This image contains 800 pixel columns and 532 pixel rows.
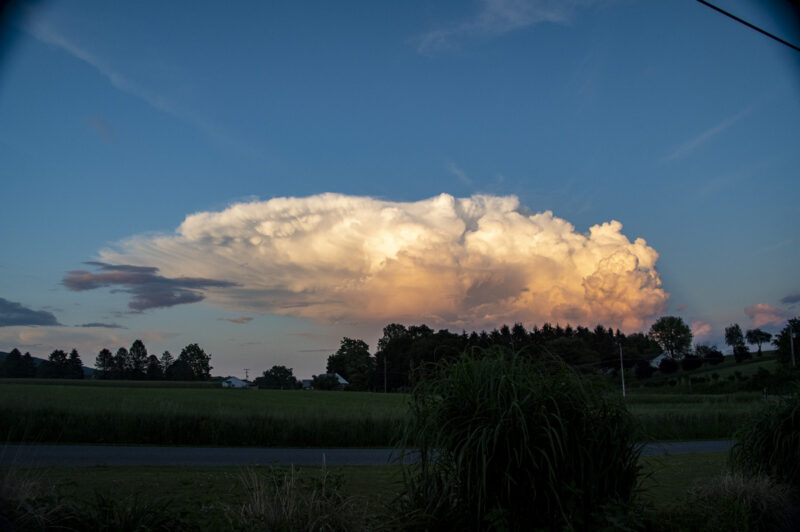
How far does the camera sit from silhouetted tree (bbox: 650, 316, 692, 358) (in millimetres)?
134450

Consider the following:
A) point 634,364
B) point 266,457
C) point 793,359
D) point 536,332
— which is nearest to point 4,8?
point 266,457

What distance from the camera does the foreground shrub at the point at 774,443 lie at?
8.16 metres

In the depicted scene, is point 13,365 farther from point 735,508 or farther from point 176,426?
point 735,508

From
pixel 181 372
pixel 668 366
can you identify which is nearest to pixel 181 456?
pixel 668 366

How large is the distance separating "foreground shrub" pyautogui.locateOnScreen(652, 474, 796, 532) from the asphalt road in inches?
214

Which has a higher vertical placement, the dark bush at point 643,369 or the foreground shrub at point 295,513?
the foreground shrub at point 295,513

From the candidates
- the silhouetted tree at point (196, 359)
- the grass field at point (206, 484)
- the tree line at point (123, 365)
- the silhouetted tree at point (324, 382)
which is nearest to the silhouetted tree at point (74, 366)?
the tree line at point (123, 365)

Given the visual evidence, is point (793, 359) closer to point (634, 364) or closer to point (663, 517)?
point (634, 364)

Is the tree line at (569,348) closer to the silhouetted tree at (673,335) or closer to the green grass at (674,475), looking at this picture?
the silhouetted tree at (673,335)

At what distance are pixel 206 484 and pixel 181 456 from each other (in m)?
7.71

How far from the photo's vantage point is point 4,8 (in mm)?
6457

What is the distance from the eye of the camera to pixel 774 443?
8.43 meters

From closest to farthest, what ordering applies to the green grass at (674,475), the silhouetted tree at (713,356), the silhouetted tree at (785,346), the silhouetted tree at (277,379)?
the green grass at (674,475)
the silhouetted tree at (785,346)
the silhouetted tree at (713,356)
the silhouetted tree at (277,379)

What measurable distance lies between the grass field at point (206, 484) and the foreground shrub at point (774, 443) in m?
0.91
